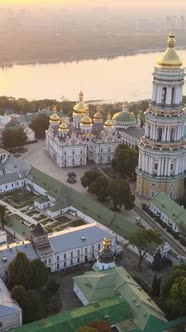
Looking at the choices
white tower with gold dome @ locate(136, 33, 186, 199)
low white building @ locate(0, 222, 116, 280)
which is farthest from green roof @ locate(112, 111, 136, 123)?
low white building @ locate(0, 222, 116, 280)

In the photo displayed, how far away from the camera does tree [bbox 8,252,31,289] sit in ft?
59.0

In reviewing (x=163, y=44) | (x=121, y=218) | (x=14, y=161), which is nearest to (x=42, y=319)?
(x=121, y=218)

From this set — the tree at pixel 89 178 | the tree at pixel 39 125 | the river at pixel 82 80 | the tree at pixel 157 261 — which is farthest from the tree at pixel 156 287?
the river at pixel 82 80

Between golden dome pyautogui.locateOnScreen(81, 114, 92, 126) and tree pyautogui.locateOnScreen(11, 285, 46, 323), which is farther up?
golden dome pyautogui.locateOnScreen(81, 114, 92, 126)

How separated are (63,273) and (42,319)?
12.9 ft

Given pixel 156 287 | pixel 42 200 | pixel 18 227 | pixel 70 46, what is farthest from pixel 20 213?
pixel 70 46

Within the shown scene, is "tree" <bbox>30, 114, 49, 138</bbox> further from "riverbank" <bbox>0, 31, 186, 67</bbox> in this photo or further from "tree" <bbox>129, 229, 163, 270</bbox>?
"riverbank" <bbox>0, 31, 186, 67</bbox>

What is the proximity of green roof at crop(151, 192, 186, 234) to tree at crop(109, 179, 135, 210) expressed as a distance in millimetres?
1342

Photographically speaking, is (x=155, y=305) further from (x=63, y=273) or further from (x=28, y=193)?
(x=28, y=193)

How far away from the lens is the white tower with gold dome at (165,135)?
1012 inches

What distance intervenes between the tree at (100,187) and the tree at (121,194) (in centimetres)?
85

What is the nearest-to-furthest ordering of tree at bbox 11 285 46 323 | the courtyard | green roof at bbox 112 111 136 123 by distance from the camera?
tree at bbox 11 285 46 323
the courtyard
green roof at bbox 112 111 136 123

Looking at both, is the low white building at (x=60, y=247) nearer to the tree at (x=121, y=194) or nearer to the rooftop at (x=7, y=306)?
the rooftop at (x=7, y=306)

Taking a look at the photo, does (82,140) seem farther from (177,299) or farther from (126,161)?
(177,299)
